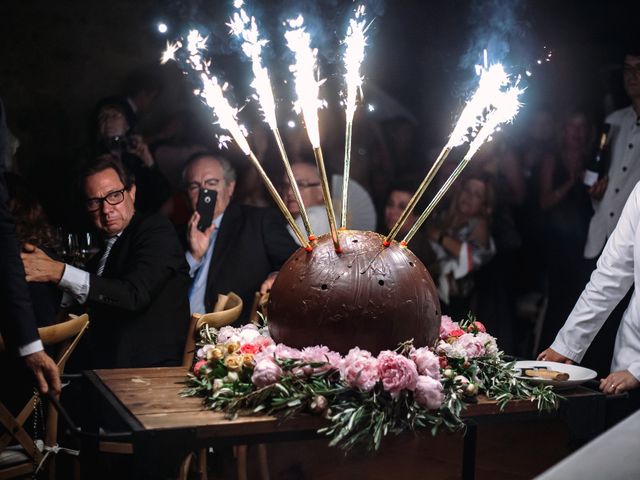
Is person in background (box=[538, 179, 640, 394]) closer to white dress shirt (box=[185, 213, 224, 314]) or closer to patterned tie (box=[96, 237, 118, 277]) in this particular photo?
patterned tie (box=[96, 237, 118, 277])

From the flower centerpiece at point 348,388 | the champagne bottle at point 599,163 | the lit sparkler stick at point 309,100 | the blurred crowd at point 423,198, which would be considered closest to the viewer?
the flower centerpiece at point 348,388

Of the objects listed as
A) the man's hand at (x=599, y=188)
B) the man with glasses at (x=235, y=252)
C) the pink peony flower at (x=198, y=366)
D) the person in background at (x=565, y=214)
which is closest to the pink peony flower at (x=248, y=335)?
the pink peony flower at (x=198, y=366)

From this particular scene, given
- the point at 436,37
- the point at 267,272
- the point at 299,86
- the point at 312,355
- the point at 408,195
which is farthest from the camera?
the point at 436,37

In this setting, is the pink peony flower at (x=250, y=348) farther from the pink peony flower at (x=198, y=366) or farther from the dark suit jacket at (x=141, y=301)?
the dark suit jacket at (x=141, y=301)

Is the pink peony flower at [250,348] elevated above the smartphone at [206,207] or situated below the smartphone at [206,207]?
below

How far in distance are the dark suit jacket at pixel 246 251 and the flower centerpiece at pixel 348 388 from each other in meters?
2.28

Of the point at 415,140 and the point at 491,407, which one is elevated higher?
the point at 415,140

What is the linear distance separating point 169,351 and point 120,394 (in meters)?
1.30

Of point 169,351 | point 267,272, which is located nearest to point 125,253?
point 169,351

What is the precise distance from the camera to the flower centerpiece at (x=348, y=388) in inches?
84.2

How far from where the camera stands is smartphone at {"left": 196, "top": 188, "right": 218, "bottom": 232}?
4.79 meters

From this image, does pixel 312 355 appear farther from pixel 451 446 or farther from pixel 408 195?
pixel 408 195

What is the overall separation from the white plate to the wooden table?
1.7 inches

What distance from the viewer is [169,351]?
3.65 m
